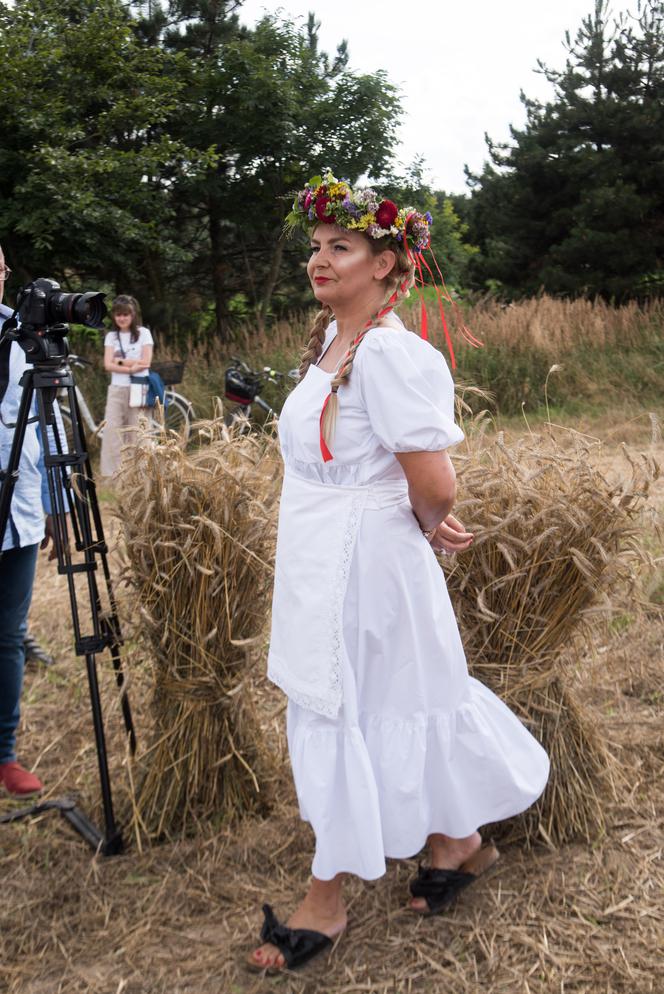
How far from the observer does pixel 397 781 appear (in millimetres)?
2008

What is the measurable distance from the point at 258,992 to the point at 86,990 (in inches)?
15.0

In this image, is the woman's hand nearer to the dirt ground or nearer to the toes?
the dirt ground

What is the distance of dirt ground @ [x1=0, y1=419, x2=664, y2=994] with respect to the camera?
204 cm

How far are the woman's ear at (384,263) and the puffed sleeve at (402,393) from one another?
18cm

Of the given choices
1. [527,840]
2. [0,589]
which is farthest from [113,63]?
[527,840]

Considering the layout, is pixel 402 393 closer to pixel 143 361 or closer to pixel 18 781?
pixel 18 781

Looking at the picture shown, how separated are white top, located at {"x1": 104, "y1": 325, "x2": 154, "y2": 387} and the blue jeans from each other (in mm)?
5085

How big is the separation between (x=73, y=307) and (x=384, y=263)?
2.64ft

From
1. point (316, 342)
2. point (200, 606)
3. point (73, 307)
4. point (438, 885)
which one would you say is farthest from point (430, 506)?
point (73, 307)

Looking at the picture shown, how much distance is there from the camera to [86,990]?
205 cm

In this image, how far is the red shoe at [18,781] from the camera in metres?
2.83

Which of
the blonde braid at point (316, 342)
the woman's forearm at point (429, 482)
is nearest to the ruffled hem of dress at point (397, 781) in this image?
the woman's forearm at point (429, 482)

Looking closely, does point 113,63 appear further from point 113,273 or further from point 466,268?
point 466,268

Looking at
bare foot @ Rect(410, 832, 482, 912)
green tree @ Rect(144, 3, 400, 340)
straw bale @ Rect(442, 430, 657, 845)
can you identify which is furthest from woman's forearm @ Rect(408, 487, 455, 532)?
green tree @ Rect(144, 3, 400, 340)
